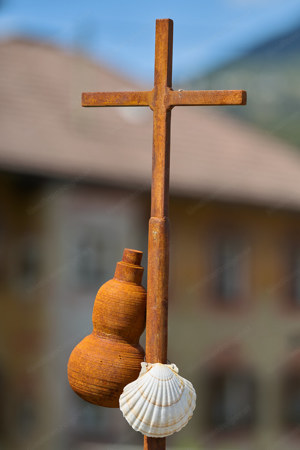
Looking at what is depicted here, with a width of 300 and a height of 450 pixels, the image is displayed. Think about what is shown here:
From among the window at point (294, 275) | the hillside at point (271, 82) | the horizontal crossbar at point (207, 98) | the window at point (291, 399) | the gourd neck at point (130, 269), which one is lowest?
the window at point (291, 399)

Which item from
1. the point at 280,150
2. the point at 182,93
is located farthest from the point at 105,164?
the point at 182,93

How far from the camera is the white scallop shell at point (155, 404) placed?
2551mm

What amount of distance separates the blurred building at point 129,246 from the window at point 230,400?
3cm

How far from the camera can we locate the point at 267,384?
14195 mm

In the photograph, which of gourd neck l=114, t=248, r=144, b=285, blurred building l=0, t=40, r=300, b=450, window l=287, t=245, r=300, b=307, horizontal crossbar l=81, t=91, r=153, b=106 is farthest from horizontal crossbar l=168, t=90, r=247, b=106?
window l=287, t=245, r=300, b=307

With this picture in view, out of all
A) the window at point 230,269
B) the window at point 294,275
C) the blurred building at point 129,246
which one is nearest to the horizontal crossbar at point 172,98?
the blurred building at point 129,246

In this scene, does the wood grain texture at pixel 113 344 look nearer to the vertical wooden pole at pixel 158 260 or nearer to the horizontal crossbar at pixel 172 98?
the vertical wooden pole at pixel 158 260

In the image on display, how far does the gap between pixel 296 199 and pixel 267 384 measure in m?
A: 3.59

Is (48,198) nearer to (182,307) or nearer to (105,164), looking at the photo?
(105,164)

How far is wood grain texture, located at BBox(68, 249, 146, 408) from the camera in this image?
8.80 ft

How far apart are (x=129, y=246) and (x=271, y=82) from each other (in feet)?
74.4

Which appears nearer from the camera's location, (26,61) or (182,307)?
(182,307)

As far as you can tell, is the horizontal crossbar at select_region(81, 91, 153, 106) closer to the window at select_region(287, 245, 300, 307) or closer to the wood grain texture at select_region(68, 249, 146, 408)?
the wood grain texture at select_region(68, 249, 146, 408)

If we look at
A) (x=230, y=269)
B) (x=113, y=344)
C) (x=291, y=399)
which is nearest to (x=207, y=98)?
(x=113, y=344)
